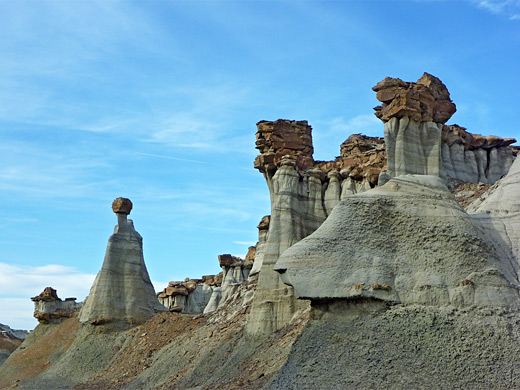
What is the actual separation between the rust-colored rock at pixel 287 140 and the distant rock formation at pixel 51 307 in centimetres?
2044

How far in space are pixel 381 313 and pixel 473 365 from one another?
8.32ft

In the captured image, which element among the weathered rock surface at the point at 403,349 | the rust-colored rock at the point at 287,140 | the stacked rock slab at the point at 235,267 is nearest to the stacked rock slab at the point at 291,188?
the rust-colored rock at the point at 287,140

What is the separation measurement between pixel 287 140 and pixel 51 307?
23420 millimetres

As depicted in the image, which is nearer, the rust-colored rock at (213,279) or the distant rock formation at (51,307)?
the distant rock formation at (51,307)

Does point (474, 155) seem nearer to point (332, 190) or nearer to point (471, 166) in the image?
point (471, 166)

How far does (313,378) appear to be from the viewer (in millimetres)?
17500

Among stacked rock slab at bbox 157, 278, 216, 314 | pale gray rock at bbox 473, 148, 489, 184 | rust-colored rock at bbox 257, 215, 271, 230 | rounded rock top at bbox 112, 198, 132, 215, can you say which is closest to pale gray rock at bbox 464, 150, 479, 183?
pale gray rock at bbox 473, 148, 489, 184

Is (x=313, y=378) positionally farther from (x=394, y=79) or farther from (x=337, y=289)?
(x=394, y=79)

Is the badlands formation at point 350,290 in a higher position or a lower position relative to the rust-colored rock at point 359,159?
lower

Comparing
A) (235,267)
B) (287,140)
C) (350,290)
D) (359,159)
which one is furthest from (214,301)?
(350,290)

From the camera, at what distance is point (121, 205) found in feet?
145

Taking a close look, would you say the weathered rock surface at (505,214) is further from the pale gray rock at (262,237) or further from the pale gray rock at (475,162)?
the pale gray rock at (262,237)

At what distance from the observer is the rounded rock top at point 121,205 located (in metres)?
44.4

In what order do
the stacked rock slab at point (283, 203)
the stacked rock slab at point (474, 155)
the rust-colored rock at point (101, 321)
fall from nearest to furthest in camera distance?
the stacked rock slab at point (283, 203), the stacked rock slab at point (474, 155), the rust-colored rock at point (101, 321)
